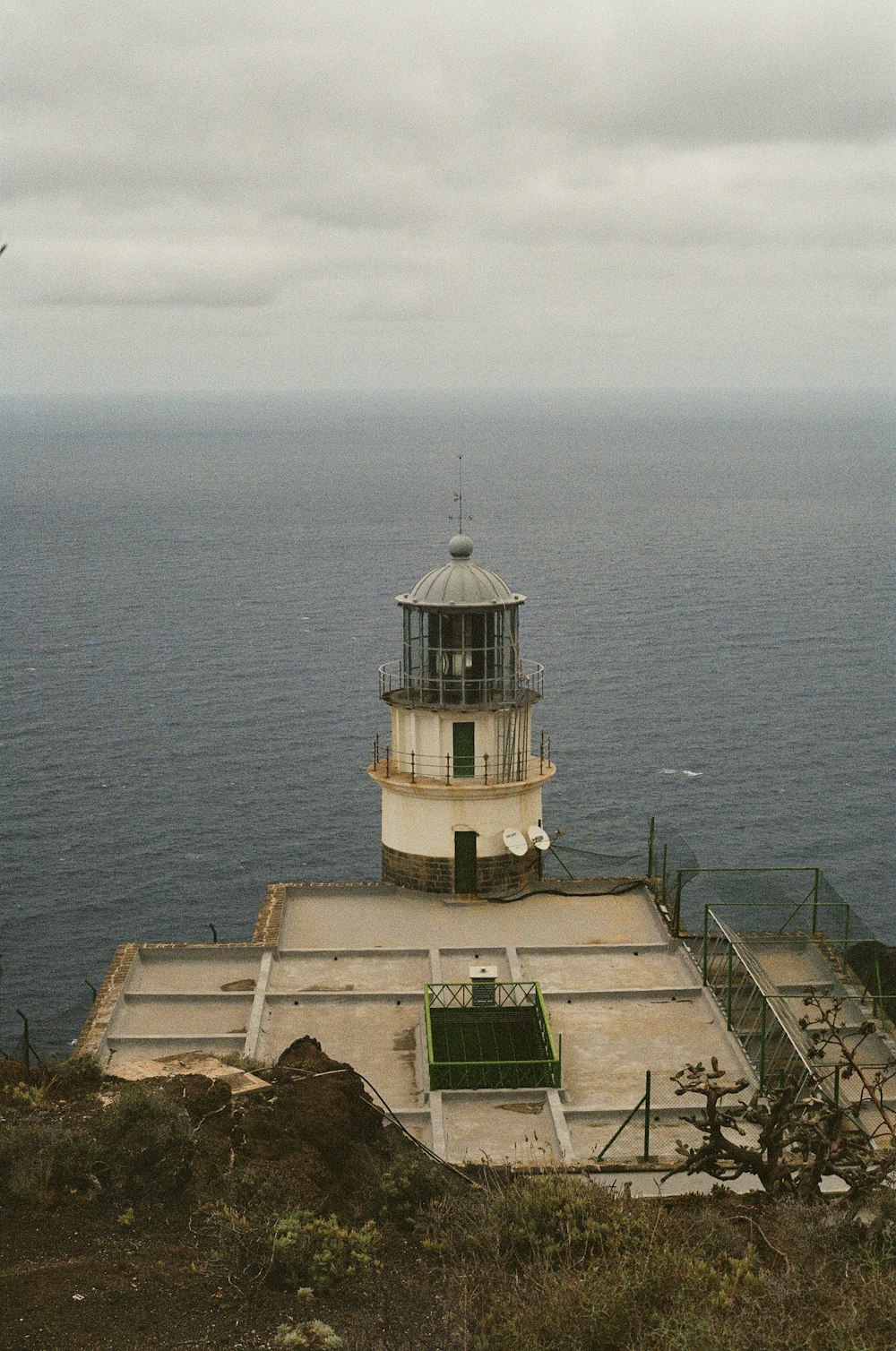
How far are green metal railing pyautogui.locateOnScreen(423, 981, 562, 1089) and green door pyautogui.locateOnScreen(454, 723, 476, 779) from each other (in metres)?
7.64

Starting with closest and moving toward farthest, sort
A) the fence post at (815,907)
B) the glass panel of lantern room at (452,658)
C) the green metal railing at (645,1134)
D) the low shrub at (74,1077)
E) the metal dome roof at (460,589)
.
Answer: the low shrub at (74,1077), the green metal railing at (645,1134), the fence post at (815,907), the metal dome roof at (460,589), the glass panel of lantern room at (452,658)

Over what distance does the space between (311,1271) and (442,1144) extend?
8.96m

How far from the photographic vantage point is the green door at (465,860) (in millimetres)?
38469

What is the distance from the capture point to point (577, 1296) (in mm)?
14930

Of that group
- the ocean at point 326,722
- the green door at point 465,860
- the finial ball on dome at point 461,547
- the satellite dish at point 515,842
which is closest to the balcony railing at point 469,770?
the satellite dish at point 515,842

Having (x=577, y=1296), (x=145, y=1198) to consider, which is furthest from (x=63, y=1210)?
(x=577, y=1296)

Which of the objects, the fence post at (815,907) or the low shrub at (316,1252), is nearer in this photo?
the low shrub at (316,1252)

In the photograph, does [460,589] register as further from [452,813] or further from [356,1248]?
[356,1248]

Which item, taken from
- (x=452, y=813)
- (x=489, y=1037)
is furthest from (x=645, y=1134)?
(x=452, y=813)

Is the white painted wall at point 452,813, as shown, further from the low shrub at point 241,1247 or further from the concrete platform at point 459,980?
the low shrub at point 241,1247

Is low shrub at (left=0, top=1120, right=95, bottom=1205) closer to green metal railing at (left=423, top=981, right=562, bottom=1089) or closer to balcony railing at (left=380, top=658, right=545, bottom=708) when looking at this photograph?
green metal railing at (left=423, top=981, right=562, bottom=1089)

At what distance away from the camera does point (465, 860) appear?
38562 millimetres

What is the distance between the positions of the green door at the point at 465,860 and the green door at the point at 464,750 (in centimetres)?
153

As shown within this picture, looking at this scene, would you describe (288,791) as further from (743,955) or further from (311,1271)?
(311,1271)
